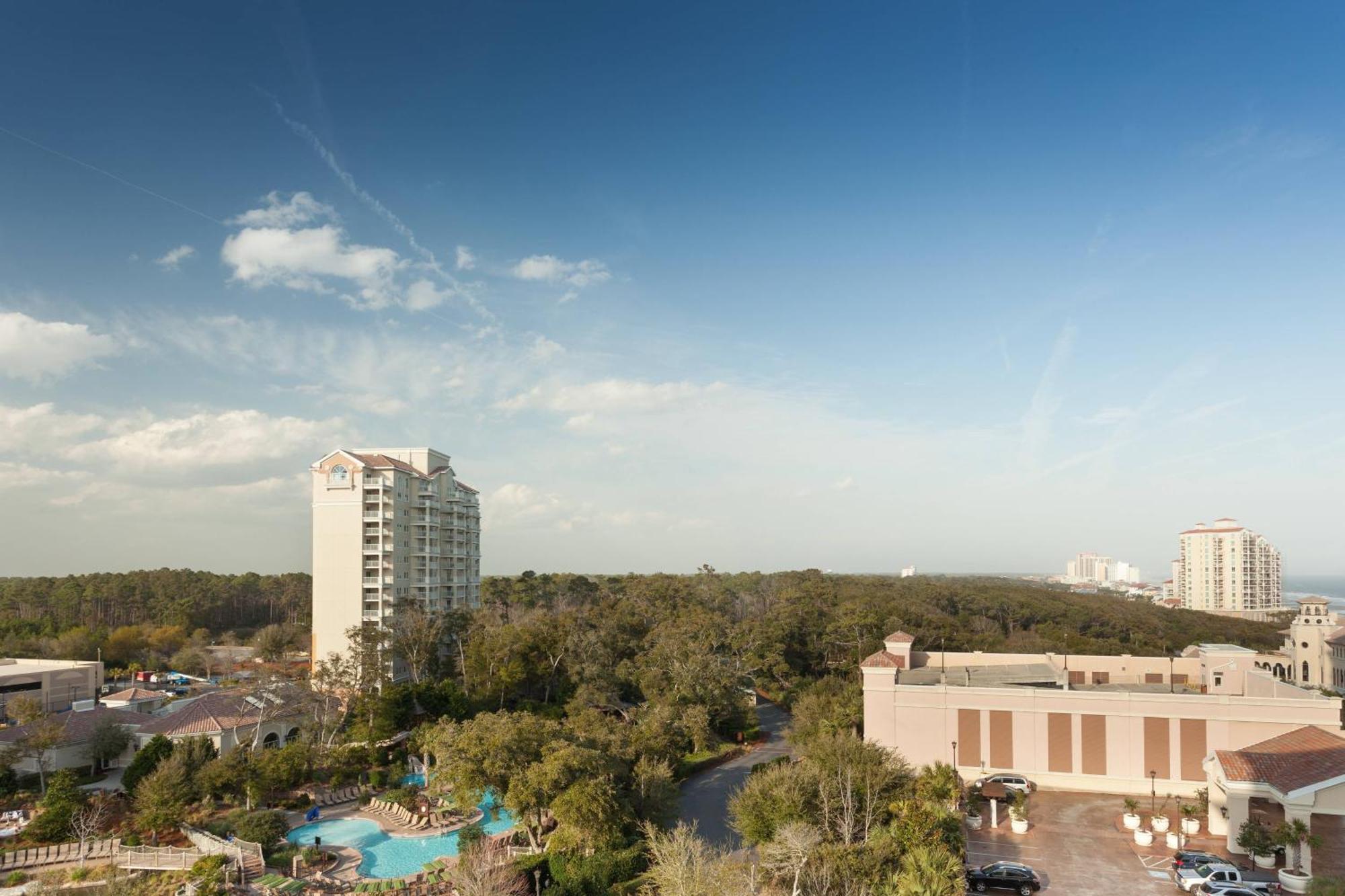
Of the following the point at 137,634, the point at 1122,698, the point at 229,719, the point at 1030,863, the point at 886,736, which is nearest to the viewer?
the point at 1030,863

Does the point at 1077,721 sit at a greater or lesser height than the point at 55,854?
greater

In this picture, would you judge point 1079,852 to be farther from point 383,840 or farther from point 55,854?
point 55,854

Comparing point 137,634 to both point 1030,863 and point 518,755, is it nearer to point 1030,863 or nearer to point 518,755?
point 518,755

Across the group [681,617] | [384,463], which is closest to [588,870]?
[681,617]

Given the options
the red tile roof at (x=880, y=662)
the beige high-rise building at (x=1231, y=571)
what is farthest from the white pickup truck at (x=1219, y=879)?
the beige high-rise building at (x=1231, y=571)

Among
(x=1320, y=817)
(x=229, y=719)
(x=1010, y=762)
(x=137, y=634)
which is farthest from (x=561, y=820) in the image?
(x=137, y=634)
